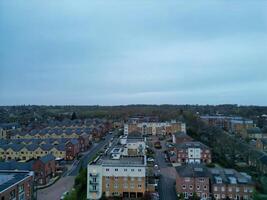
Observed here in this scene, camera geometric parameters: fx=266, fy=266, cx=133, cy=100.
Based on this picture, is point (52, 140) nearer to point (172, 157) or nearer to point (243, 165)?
point (172, 157)

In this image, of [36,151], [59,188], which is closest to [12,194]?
[59,188]

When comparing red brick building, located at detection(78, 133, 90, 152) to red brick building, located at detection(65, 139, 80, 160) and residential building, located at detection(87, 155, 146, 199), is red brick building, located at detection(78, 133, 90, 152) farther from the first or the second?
residential building, located at detection(87, 155, 146, 199)

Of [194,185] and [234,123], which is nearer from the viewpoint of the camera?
[194,185]

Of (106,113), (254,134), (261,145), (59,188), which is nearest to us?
(59,188)

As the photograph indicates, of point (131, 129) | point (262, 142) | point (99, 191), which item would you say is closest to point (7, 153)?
point (99, 191)

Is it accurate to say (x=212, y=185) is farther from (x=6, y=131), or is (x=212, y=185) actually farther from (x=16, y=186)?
(x=6, y=131)

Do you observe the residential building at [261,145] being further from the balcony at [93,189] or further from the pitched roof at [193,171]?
the balcony at [93,189]

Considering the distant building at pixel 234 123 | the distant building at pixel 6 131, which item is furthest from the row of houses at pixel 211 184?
the distant building at pixel 6 131
